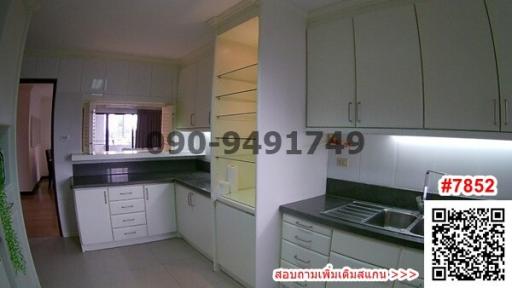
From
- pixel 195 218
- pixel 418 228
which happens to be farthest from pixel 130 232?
pixel 418 228

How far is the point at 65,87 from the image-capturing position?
11.2 feet

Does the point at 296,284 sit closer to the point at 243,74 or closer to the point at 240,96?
the point at 240,96

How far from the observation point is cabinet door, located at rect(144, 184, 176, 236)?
331 cm

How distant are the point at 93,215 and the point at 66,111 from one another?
4.65ft

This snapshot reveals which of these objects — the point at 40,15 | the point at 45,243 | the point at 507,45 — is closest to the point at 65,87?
the point at 40,15

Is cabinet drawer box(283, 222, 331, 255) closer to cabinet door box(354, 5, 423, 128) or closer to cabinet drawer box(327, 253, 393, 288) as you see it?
cabinet drawer box(327, 253, 393, 288)

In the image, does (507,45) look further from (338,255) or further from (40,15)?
(40,15)

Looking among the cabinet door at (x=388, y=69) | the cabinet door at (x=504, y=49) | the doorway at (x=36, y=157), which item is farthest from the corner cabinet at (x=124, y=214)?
the cabinet door at (x=504, y=49)

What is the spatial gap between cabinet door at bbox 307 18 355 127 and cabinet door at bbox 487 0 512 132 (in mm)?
793

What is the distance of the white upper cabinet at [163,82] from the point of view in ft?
12.7

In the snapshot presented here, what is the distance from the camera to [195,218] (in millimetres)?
2990

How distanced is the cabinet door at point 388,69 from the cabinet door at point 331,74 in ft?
0.21

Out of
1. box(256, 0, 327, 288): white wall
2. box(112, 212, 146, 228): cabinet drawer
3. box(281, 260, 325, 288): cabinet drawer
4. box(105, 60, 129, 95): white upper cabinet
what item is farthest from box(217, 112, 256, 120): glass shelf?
box(105, 60, 129, 95): white upper cabinet

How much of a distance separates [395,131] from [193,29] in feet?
6.96
